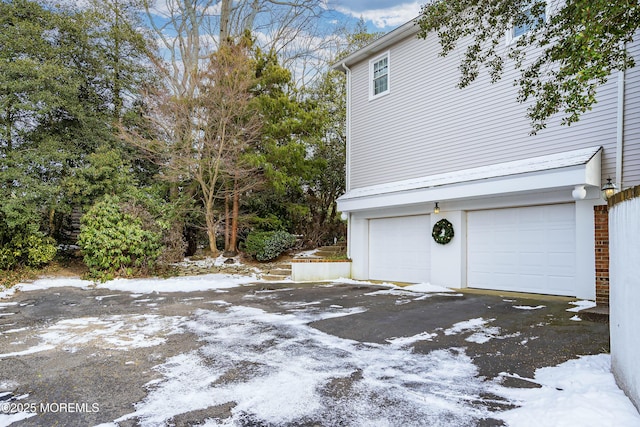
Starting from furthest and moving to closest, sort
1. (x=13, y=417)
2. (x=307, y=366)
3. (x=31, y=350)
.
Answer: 1. (x=31, y=350)
2. (x=307, y=366)
3. (x=13, y=417)

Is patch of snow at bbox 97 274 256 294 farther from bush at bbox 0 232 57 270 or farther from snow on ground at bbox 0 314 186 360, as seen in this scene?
snow on ground at bbox 0 314 186 360

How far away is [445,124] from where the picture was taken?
9.02 metres

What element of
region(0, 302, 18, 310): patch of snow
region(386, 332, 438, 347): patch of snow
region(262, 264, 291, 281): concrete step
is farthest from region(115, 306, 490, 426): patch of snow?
region(262, 264, 291, 281): concrete step

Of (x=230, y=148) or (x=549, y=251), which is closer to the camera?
(x=549, y=251)

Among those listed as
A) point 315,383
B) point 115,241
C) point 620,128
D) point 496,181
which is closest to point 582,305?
point 496,181

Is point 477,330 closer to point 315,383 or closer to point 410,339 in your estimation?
point 410,339

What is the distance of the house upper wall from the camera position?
21.6 ft

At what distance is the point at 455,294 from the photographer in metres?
7.72

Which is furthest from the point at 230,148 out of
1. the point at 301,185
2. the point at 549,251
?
the point at 549,251

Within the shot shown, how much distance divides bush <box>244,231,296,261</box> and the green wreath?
5492mm

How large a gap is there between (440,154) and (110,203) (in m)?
8.34

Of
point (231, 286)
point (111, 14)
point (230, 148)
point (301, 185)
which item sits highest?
point (111, 14)

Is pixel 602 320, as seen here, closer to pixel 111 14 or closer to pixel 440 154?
pixel 440 154

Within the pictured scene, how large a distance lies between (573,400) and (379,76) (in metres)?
9.60
